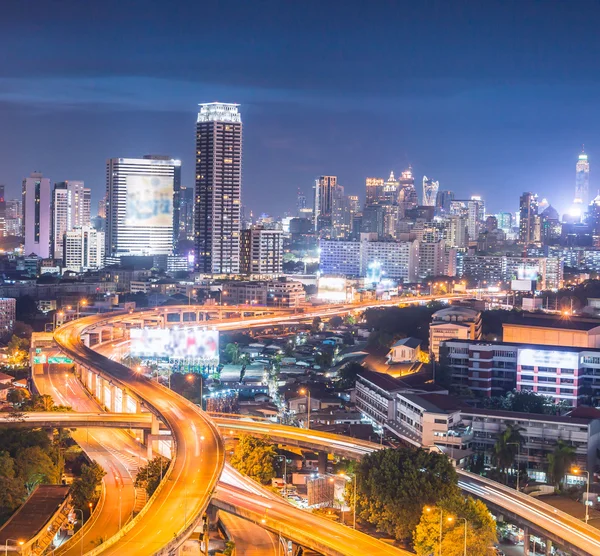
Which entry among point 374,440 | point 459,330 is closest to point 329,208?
point 459,330

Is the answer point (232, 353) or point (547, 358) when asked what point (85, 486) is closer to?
point (547, 358)

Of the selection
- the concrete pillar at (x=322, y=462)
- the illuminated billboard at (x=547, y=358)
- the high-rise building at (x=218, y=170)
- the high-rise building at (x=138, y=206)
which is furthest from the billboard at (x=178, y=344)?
the high-rise building at (x=138, y=206)

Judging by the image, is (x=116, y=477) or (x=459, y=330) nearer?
(x=116, y=477)

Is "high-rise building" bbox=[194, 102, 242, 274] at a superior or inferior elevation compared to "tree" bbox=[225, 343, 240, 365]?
superior

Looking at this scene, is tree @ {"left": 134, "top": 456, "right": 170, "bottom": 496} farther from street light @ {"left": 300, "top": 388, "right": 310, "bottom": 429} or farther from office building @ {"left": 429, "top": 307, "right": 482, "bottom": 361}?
office building @ {"left": 429, "top": 307, "right": 482, "bottom": 361}

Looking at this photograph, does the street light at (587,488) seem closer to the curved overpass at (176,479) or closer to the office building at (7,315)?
the curved overpass at (176,479)

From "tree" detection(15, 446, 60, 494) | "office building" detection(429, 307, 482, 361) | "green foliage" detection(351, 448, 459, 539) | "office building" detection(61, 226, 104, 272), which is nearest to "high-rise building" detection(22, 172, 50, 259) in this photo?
"office building" detection(61, 226, 104, 272)

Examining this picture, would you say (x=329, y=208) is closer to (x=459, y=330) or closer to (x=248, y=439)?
(x=459, y=330)
